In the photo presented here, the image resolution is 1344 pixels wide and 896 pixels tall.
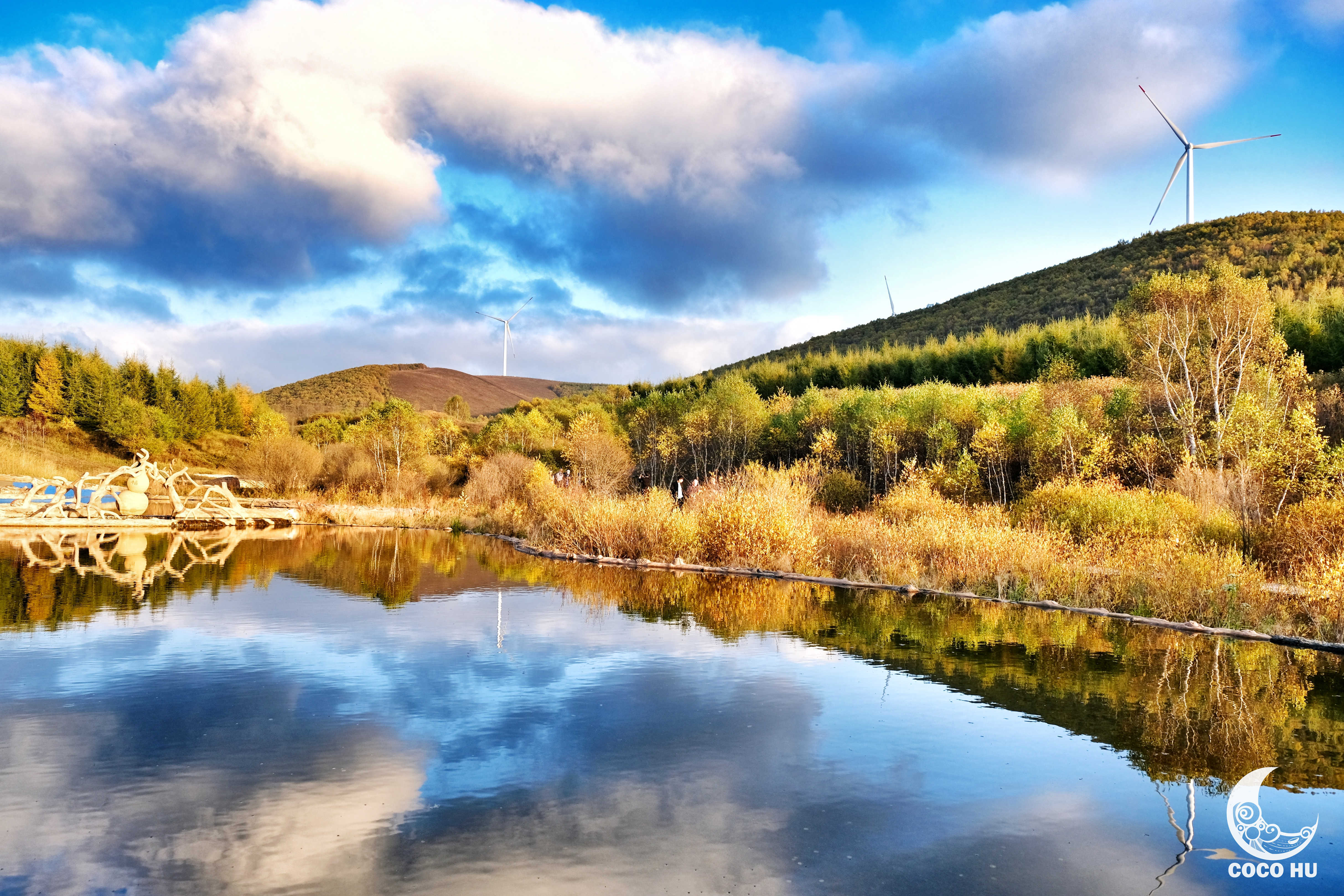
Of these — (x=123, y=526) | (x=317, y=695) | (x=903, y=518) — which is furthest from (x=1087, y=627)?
(x=123, y=526)

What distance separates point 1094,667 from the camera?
436 inches

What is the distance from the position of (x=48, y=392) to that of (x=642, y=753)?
74.3 metres

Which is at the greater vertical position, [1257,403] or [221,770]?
[1257,403]

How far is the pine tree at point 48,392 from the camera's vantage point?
212 feet

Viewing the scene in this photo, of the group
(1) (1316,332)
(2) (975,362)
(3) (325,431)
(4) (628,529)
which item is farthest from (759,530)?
(3) (325,431)

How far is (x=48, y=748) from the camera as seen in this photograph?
24.0 feet

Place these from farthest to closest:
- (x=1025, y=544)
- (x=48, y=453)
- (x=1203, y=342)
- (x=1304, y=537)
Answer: (x=48, y=453)
(x=1203, y=342)
(x=1025, y=544)
(x=1304, y=537)

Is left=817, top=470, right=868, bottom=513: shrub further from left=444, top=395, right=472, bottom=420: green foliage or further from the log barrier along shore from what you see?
left=444, top=395, right=472, bottom=420: green foliage

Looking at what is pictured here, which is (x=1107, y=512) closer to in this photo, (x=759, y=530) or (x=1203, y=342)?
(x=759, y=530)

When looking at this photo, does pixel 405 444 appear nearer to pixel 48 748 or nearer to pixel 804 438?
pixel 804 438

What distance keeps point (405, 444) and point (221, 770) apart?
41.1 m

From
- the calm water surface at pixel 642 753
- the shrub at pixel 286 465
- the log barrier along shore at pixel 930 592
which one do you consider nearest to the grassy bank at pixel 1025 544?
the log barrier along shore at pixel 930 592

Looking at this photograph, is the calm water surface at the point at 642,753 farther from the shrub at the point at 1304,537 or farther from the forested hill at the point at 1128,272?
the forested hill at the point at 1128,272

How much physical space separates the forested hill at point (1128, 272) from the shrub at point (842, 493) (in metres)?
30.4
